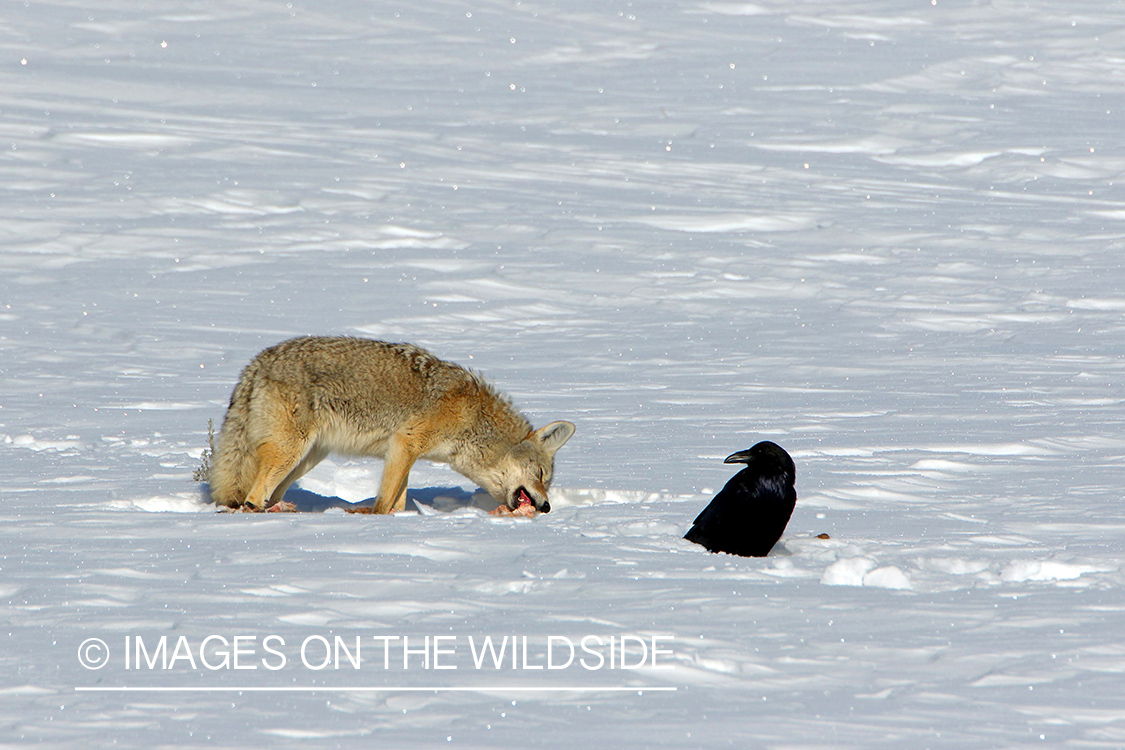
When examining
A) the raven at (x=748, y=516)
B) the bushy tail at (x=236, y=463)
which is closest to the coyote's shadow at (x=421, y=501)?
the bushy tail at (x=236, y=463)

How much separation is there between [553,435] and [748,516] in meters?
1.85

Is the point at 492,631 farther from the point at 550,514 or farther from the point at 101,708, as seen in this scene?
the point at 550,514

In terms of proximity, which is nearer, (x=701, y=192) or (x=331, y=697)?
(x=331, y=697)

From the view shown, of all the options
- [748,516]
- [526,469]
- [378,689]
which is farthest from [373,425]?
[378,689]

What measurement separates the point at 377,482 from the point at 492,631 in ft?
13.8

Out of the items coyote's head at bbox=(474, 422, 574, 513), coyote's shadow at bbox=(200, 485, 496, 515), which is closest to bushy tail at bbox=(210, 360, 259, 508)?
coyote's shadow at bbox=(200, 485, 496, 515)

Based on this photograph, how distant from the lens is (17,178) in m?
17.7

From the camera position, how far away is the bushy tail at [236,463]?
7211 millimetres

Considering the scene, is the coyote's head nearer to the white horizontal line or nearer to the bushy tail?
the bushy tail

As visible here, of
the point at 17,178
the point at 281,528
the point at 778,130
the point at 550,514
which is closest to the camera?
the point at 281,528

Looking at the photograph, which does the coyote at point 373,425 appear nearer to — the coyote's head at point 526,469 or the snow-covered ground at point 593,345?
the coyote's head at point 526,469

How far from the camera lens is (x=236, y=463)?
7.21m

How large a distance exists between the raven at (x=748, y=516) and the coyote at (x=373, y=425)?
128 centimetres

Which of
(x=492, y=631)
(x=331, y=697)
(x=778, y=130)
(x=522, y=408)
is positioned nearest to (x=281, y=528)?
(x=492, y=631)
